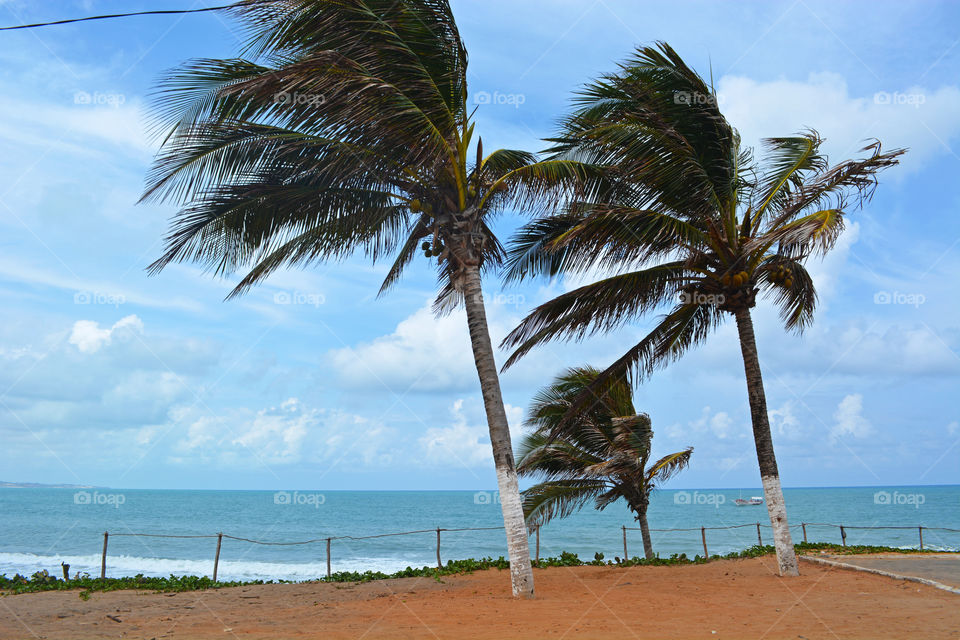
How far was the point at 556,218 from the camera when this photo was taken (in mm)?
11656

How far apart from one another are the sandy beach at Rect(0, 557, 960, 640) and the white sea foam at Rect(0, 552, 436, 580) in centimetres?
1783

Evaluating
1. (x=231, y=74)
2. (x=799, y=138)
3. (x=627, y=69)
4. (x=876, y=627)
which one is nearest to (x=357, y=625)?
(x=876, y=627)

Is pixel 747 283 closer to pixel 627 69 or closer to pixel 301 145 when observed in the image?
pixel 627 69

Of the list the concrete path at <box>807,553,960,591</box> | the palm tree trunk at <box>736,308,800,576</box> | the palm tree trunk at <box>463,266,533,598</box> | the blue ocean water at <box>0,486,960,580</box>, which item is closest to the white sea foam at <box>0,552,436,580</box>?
the blue ocean water at <box>0,486,960,580</box>

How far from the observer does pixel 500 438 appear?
30.3 feet

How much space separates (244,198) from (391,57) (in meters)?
2.77

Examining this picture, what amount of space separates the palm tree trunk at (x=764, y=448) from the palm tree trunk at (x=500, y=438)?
3.77 m

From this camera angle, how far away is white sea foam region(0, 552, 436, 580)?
27.3 m

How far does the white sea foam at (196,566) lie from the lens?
27297 millimetres

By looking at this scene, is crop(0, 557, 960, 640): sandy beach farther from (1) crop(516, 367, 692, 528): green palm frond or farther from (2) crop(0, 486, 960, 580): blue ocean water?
(2) crop(0, 486, 960, 580): blue ocean water

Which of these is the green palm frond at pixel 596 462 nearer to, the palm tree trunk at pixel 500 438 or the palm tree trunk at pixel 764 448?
the palm tree trunk at pixel 764 448

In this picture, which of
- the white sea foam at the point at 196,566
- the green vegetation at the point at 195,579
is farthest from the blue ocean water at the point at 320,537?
the green vegetation at the point at 195,579

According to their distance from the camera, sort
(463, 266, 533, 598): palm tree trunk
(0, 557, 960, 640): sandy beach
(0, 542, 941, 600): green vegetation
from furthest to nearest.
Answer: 1. (0, 542, 941, 600): green vegetation
2. (463, 266, 533, 598): palm tree trunk
3. (0, 557, 960, 640): sandy beach

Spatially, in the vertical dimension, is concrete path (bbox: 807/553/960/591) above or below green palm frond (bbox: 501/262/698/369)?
below
